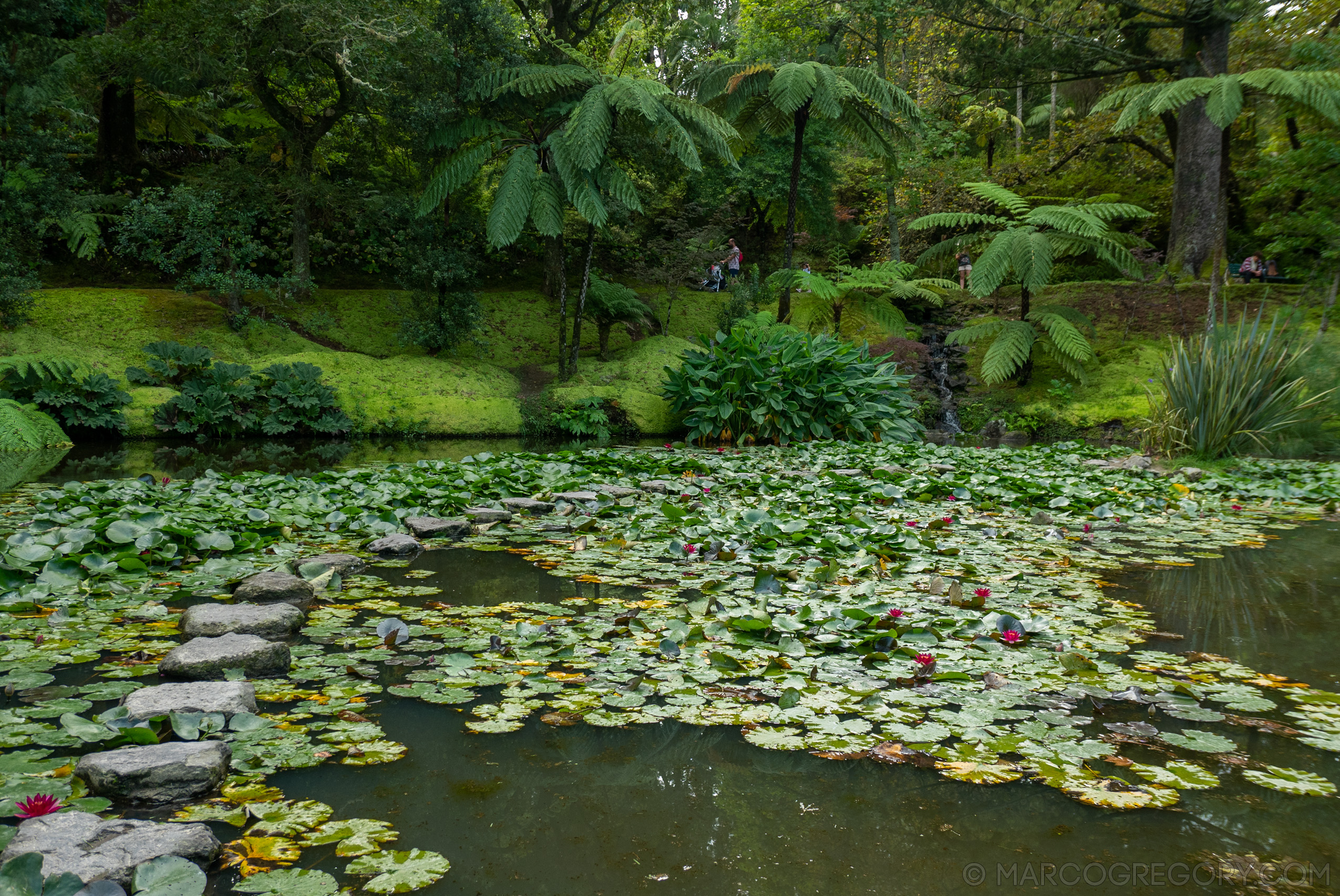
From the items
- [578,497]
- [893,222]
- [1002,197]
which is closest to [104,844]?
[578,497]

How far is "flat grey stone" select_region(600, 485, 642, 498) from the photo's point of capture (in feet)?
15.2

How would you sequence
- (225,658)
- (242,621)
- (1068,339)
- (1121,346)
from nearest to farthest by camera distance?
(225,658)
(242,621)
(1068,339)
(1121,346)

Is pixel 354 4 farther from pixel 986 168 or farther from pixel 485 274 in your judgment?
pixel 986 168

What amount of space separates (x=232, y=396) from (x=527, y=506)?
6.20m

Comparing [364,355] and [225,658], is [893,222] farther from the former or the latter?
[225,658]

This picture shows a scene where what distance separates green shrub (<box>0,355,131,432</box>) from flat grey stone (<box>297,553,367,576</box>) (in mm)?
6890

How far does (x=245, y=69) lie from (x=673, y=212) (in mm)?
8242

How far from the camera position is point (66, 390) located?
26.2 ft

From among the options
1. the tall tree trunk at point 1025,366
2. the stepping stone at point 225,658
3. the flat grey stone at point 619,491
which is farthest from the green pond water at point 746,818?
the tall tree trunk at point 1025,366

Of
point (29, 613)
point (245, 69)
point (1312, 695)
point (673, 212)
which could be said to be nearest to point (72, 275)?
point (245, 69)

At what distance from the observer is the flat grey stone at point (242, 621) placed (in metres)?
2.14

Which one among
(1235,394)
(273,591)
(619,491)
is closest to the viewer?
(273,591)

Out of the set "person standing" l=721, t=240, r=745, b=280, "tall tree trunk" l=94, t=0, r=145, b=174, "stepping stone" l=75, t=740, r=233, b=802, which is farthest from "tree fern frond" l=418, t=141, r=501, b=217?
"stepping stone" l=75, t=740, r=233, b=802

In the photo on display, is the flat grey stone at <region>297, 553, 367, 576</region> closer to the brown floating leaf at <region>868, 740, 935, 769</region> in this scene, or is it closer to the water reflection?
the brown floating leaf at <region>868, 740, 935, 769</region>
